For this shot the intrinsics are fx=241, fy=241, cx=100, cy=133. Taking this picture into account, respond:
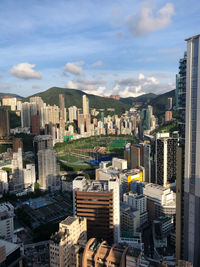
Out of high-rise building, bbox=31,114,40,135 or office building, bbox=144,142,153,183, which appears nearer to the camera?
office building, bbox=144,142,153,183

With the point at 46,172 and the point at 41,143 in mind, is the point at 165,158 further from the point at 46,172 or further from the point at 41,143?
the point at 41,143

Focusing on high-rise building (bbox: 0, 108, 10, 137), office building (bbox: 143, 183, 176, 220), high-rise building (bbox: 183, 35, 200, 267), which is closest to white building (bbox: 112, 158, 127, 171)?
office building (bbox: 143, 183, 176, 220)

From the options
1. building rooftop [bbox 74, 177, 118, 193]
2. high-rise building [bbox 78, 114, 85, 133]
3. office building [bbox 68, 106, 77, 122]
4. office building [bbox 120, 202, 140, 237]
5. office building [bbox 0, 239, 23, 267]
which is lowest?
office building [bbox 120, 202, 140, 237]

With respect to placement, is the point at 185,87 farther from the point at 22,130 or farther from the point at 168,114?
the point at 22,130

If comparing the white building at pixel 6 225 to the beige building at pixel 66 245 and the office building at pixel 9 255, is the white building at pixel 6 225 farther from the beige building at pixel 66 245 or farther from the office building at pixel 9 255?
the beige building at pixel 66 245

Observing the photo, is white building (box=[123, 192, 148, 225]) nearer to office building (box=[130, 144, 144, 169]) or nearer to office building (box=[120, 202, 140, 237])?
office building (box=[120, 202, 140, 237])
